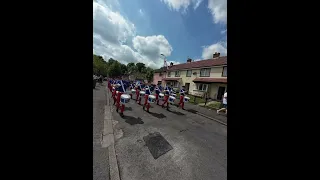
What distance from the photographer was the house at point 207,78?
A: 17047 mm

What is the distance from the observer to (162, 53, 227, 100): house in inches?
671

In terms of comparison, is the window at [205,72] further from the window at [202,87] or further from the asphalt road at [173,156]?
the asphalt road at [173,156]

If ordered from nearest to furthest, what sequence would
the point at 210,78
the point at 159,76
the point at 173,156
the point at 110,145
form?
the point at 173,156 → the point at 110,145 → the point at 210,78 → the point at 159,76

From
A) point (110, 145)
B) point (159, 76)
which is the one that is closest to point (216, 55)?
point (159, 76)

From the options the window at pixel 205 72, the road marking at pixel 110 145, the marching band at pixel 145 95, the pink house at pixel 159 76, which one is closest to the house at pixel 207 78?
the window at pixel 205 72

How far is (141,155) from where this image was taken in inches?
129

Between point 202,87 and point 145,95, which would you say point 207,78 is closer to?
point 202,87

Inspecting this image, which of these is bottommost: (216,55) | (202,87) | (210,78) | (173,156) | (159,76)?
(173,156)

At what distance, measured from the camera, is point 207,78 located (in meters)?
19.1

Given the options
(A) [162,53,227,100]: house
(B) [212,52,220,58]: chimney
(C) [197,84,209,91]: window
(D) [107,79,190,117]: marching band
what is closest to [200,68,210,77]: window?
(A) [162,53,227,100]: house
